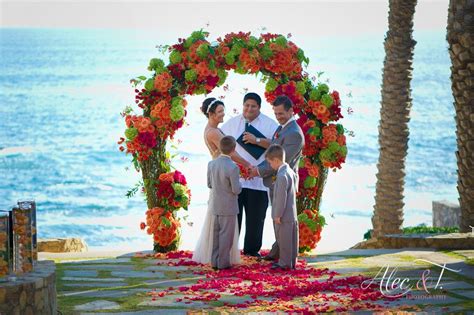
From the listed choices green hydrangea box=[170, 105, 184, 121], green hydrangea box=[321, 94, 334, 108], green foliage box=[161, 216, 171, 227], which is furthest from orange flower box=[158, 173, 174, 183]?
green hydrangea box=[321, 94, 334, 108]

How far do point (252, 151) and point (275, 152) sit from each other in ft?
3.58

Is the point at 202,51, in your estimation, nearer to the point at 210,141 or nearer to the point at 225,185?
the point at 210,141

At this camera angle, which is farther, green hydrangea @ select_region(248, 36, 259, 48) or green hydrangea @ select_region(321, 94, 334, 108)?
green hydrangea @ select_region(248, 36, 259, 48)

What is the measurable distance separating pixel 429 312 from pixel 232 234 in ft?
10.2

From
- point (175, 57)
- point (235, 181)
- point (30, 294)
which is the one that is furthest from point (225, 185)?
point (30, 294)

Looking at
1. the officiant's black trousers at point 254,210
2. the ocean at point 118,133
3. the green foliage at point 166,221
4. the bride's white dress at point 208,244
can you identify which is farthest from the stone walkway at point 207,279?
the ocean at point 118,133

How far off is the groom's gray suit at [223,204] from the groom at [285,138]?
1.84 feet

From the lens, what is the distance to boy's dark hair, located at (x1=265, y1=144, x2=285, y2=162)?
35.6 feet

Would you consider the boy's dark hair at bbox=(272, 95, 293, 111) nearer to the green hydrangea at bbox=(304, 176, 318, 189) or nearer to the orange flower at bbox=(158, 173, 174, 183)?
the green hydrangea at bbox=(304, 176, 318, 189)

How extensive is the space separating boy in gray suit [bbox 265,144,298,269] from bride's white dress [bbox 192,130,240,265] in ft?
1.81

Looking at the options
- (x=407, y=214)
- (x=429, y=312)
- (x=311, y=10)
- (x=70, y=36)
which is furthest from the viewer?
(x=70, y=36)

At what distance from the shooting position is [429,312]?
861cm

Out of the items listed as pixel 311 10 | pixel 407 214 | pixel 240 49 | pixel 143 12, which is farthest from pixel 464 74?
pixel 143 12

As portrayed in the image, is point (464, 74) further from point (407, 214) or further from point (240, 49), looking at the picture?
point (407, 214)
